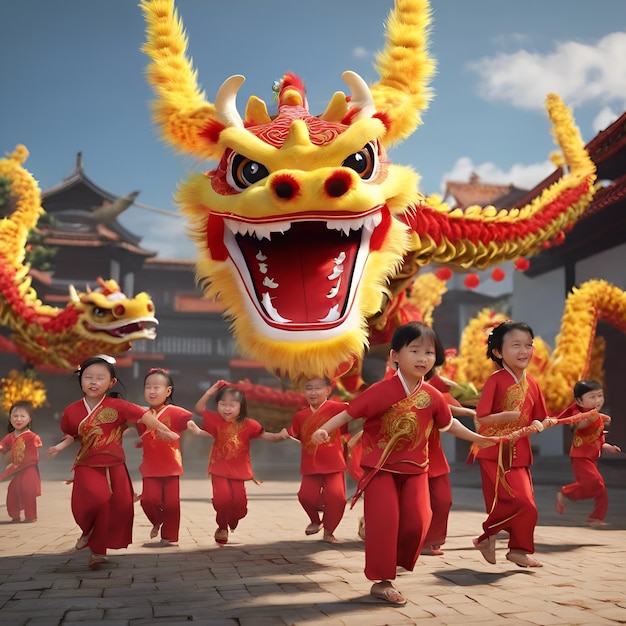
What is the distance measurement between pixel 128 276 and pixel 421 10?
18.6 m

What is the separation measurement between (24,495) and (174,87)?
332 centimetres

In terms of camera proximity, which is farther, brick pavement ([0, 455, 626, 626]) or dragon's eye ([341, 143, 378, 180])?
dragon's eye ([341, 143, 378, 180])

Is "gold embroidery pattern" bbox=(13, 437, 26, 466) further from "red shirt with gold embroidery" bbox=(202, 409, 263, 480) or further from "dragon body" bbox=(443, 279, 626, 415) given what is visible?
"dragon body" bbox=(443, 279, 626, 415)

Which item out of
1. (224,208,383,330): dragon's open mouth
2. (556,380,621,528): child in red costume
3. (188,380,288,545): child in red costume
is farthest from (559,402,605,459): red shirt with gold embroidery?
(224,208,383,330): dragon's open mouth

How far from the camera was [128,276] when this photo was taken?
22203 millimetres

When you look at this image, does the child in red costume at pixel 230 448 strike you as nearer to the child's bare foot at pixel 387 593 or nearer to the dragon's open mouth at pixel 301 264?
the dragon's open mouth at pixel 301 264

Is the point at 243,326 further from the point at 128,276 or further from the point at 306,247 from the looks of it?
the point at 128,276

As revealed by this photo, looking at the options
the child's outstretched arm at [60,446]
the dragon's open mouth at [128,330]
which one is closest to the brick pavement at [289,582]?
the child's outstretched arm at [60,446]

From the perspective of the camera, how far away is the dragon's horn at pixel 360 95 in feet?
12.9

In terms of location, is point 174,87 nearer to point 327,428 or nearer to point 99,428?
point 99,428

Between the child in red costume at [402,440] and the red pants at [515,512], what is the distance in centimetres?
65

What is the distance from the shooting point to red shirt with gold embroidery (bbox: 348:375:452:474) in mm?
3062

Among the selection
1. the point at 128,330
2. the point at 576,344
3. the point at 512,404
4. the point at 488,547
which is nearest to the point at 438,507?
the point at 488,547

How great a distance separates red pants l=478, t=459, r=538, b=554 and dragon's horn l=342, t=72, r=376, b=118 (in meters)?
1.85
